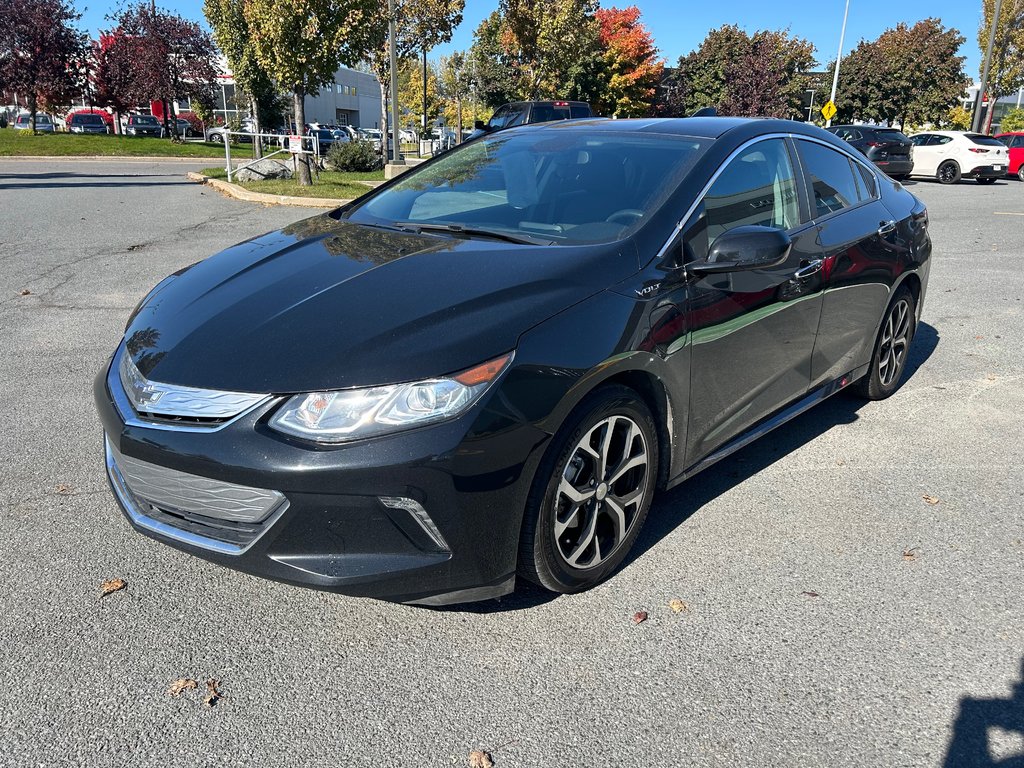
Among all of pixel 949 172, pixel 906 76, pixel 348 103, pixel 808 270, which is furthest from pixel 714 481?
pixel 348 103

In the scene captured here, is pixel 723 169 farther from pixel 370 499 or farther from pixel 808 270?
pixel 370 499

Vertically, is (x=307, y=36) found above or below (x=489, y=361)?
above

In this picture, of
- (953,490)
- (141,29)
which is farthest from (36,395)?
(141,29)

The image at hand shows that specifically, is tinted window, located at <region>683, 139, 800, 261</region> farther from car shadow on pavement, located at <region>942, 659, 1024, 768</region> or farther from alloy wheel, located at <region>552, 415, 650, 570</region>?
car shadow on pavement, located at <region>942, 659, 1024, 768</region>

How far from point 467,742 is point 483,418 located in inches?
36.0

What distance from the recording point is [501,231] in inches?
132

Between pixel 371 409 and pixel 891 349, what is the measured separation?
12.4ft

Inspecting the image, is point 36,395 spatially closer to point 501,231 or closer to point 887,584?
point 501,231

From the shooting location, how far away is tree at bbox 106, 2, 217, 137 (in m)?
35.8

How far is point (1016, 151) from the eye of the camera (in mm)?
26188

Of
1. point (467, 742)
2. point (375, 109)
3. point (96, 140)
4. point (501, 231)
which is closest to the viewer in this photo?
point (467, 742)

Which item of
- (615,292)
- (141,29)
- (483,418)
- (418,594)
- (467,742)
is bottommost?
(467,742)

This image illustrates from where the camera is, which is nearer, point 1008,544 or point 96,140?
point 1008,544

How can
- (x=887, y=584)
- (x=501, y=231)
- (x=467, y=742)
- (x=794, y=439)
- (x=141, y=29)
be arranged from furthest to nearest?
(x=141, y=29) < (x=794, y=439) < (x=501, y=231) < (x=887, y=584) < (x=467, y=742)
